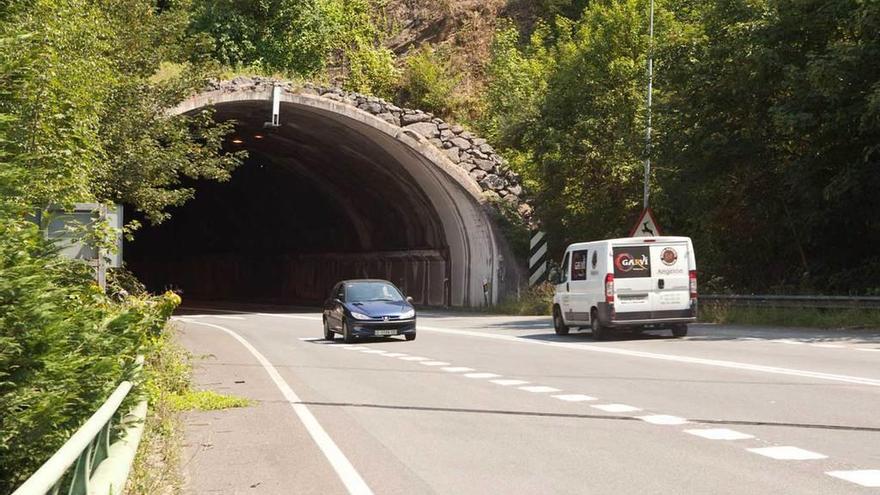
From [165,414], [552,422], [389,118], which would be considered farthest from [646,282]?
[389,118]

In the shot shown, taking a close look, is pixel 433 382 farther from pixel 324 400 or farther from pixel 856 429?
pixel 856 429

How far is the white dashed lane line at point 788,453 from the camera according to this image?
Result: 813 centimetres

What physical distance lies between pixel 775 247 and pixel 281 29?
2519 cm

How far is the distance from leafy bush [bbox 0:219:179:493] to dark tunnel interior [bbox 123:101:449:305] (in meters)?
28.1

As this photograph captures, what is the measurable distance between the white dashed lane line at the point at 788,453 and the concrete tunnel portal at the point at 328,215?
27.3 meters

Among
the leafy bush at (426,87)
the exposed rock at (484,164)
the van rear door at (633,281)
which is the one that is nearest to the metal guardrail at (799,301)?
the van rear door at (633,281)

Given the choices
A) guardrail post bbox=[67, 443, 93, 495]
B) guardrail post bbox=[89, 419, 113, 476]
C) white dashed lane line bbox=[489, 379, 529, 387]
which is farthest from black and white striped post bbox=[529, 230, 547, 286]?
guardrail post bbox=[67, 443, 93, 495]

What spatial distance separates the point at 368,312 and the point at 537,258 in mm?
14952

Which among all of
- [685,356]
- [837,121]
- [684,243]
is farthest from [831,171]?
[685,356]

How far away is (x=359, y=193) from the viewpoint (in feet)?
155

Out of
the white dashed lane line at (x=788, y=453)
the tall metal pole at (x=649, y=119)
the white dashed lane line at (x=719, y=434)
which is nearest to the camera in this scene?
the white dashed lane line at (x=788, y=453)

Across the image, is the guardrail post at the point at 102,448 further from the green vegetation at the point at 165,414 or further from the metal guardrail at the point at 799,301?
the metal guardrail at the point at 799,301

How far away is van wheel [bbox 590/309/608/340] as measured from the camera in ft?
74.1

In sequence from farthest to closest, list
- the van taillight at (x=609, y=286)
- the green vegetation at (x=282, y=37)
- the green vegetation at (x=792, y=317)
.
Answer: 1. the green vegetation at (x=282, y=37)
2. the green vegetation at (x=792, y=317)
3. the van taillight at (x=609, y=286)
